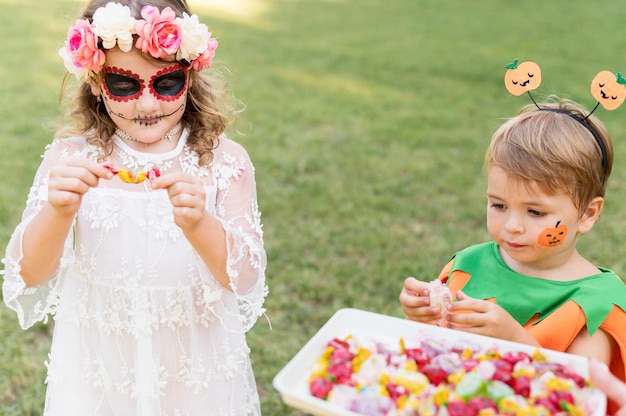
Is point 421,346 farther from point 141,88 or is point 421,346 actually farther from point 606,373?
point 141,88

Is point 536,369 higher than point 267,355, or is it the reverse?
point 536,369

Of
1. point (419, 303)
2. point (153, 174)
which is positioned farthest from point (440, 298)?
point (153, 174)

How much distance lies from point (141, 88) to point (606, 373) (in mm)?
1554

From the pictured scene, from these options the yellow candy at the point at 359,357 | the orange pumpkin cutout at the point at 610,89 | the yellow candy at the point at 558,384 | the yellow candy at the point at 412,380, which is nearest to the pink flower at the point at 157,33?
the yellow candy at the point at 359,357

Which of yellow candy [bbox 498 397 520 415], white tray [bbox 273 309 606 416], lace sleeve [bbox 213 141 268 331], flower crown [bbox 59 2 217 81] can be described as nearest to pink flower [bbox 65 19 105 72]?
flower crown [bbox 59 2 217 81]

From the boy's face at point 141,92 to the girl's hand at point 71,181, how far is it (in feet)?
1.01

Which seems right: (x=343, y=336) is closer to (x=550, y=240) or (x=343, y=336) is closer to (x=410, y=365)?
(x=410, y=365)

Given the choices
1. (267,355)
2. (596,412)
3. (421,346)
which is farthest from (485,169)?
(267,355)

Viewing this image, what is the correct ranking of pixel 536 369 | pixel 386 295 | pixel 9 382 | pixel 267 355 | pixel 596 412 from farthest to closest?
pixel 386 295 → pixel 267 355 → pixel 9 382 → pixel 536 369 → pixel 596 412

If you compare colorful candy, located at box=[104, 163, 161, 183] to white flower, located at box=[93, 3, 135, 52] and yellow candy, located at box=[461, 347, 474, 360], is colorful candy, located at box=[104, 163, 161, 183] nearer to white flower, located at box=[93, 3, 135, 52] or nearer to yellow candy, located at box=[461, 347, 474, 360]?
white flower, located at box=[93, 3, 135, 52]

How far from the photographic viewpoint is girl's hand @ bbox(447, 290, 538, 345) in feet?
6.96

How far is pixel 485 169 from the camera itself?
253cm

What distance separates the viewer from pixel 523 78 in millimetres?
2459

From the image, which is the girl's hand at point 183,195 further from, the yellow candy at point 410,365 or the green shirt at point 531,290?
the green shirt at point 531,290
